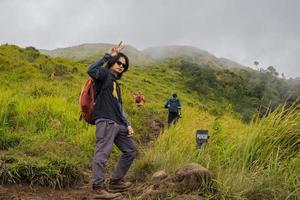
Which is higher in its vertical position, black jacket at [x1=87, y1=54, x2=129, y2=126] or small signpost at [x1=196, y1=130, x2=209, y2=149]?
black jacket at [x1=87, y1=54, x2=129, y2=126]

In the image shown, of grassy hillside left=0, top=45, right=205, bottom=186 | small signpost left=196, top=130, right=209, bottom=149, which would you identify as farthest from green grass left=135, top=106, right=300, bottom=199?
grassy hillside left=0, top=45, right=205, bottom=186

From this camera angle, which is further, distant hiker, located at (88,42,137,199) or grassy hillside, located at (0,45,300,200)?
distant hiker, located at (88,42,137,199)

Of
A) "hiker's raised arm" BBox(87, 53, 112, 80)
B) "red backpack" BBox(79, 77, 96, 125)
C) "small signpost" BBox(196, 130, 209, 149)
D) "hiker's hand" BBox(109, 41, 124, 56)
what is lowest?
"small signpost" BBox(196, 130, 209, 149)

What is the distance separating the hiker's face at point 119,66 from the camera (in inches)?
230

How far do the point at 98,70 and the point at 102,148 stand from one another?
3.08ft

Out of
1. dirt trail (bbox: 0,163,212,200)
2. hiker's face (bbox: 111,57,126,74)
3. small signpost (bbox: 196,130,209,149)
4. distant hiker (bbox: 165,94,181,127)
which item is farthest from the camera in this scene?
distant hiker (bbox: 165,94,181,127)

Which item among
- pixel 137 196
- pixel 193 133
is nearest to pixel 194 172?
pixel 137 196

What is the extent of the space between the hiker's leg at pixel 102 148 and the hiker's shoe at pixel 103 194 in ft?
0.24

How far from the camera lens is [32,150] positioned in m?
7.74

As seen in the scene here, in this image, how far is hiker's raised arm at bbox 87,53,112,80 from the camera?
5.58 metres

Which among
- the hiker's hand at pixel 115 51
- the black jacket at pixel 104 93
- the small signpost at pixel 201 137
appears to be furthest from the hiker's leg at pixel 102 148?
the small signpost at pixel 201 137

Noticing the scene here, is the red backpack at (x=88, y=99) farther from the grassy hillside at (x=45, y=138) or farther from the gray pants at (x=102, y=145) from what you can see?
the grassy hillside at (x=45, y=138)

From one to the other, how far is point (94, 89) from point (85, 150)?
10.2 ft

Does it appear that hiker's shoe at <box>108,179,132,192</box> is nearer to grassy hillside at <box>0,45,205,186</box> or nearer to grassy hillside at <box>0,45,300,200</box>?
grassy hillside at <box>0,45,300,200</box>
